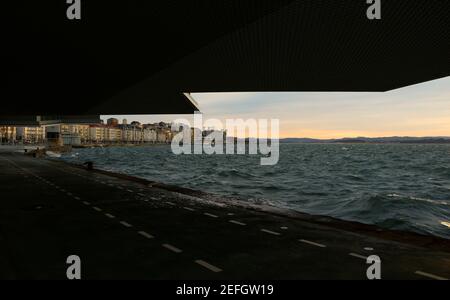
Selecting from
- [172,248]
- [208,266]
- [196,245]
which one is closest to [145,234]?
[172,248]

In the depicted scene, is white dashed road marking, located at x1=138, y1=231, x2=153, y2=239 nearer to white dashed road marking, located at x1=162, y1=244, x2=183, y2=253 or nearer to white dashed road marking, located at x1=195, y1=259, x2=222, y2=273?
white dashed road marking, located at x1=162, y1=244, x2=183, y2=253

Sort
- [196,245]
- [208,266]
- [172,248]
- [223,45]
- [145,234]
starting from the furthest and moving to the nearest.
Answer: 1. [223,45]
2. [145,234]
3. [196,245]
4. [172,248]
5. [208,266]

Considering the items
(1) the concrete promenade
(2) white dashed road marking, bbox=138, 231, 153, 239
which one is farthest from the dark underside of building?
(2) white dashed road marking, bbox=138, 231, 153, 239

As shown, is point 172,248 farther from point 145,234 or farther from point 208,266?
point 145,234

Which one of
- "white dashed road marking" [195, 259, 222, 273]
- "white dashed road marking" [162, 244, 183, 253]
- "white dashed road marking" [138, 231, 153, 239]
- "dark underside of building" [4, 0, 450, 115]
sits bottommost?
"white dashed road marking" [138, 231, 153, 239]

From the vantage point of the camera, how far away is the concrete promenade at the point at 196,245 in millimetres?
A: 8906

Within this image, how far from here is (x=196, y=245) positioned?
36.7 feet

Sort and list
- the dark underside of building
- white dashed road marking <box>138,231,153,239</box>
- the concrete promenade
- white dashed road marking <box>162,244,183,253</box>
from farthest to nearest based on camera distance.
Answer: the dark underside of building < white dashed road marking <box>138,231,153,239</box> < white dashed road marking <box>162,244,183,253</box> < the concrete promenade

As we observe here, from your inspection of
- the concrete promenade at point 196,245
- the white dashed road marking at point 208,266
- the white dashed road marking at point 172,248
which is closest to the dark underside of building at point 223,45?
the concrete promenade at point 196,245

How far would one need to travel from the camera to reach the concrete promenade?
8906mm

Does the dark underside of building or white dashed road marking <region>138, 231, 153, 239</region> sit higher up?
the dark underside of building

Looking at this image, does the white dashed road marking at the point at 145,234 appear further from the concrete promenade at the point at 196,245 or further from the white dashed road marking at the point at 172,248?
the white dashed road marking at the point at 172,248

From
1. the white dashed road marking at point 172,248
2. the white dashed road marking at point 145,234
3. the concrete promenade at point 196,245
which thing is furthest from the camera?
the white dashed road marking at point 145,234

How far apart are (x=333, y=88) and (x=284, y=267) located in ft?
85.9
